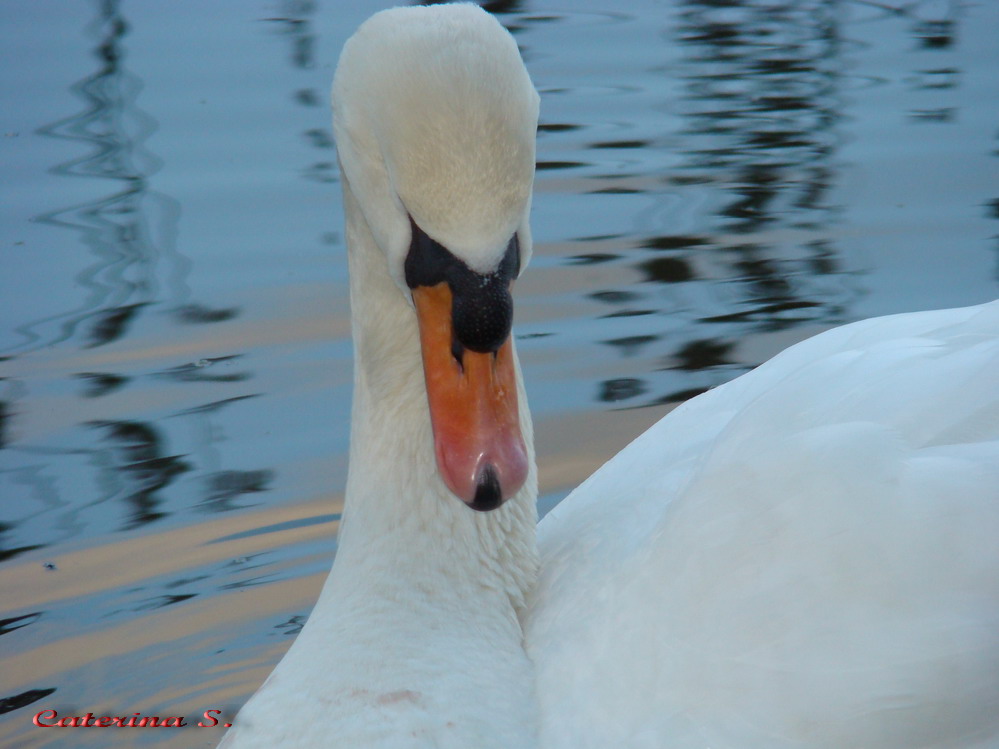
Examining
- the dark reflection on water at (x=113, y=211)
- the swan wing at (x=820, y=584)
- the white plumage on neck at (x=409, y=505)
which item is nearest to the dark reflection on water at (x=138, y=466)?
the dark reflection on water at (x=113, y=211)

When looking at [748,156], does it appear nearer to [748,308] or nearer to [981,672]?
[748,308]

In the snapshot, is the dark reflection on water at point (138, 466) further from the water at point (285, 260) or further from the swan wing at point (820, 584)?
the swan wing at point (820, 584)

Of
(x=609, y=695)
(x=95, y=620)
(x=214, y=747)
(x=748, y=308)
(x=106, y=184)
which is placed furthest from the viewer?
(x=106, y=184)

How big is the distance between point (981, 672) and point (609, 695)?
613mm

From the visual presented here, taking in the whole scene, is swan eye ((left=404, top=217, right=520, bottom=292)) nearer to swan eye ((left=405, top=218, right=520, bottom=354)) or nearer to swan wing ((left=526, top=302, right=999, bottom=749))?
swan eye ((left=405, top=218, right=520, bottom=354))

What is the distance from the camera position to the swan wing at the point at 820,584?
2.31m

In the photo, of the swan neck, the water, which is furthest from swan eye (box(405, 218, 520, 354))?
the water

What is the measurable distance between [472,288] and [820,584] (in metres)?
0.76

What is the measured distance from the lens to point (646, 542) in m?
2.63

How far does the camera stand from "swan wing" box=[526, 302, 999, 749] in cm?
231

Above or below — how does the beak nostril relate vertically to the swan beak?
above

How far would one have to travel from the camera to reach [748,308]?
538cm

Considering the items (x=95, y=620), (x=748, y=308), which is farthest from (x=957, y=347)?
(x=748, y=308)

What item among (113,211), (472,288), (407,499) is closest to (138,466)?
(407,499)
